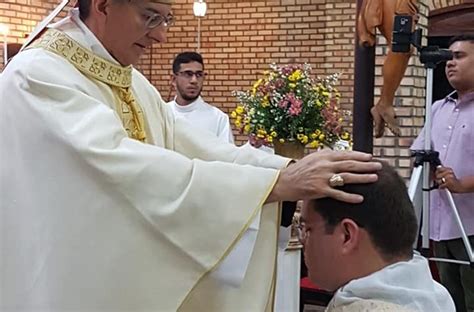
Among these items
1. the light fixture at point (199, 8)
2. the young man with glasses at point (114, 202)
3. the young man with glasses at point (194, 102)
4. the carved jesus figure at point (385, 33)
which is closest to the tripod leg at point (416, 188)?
the carved jesus figure at point (385, 33)

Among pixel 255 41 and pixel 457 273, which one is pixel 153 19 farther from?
pixel 255 41

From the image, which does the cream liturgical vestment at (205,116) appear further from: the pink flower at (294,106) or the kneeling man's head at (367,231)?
the kneeling man's head at (367,231)

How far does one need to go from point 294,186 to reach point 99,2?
722 millimetres

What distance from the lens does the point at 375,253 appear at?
1.43 meters

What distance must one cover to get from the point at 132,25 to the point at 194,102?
11.5 feet

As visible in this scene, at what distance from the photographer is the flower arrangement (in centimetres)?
371

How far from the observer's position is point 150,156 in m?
1.67

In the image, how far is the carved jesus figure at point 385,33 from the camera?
2.98 m

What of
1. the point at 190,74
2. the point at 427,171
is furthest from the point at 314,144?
the point at 190,74

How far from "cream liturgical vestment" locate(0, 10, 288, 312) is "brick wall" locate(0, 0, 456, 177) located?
533 cm

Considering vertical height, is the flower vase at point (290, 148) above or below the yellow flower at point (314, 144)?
below

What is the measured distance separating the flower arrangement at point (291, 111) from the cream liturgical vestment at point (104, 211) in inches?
75.5

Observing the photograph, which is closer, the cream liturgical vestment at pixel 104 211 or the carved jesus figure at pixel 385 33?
the cream liturgical vestment at pixel 104 211

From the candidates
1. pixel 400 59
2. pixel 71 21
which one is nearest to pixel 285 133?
pixel 400 59
